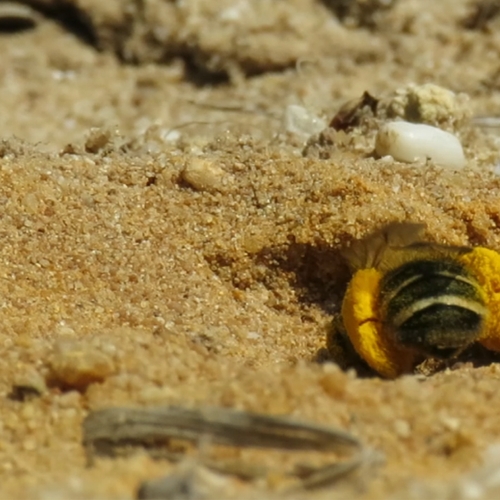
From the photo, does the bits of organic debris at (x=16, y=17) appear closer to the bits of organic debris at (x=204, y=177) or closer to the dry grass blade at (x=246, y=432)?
the bits of organic debris at (x=204, y=177)

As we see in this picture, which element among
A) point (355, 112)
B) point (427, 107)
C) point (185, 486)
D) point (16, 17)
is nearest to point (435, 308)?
point (185, 486)

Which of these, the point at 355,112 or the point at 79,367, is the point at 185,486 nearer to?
the point at 79,367

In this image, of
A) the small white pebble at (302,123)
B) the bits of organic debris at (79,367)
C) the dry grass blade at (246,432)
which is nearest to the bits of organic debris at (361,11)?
the small white pebble at (302,123)

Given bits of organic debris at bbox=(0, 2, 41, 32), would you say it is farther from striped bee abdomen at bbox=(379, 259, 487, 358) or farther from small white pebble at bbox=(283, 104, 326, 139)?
striped bee abdomen at bbox=(379, 259, 487, 358)

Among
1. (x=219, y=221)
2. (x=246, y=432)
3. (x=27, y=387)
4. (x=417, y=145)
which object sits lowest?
(x=246, y=432)

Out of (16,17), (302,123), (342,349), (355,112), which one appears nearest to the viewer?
(342,349)

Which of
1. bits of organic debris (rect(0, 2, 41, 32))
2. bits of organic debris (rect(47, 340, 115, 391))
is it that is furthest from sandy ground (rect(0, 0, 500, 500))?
bits of organic debris (rect(0, 2, 41, 32))
